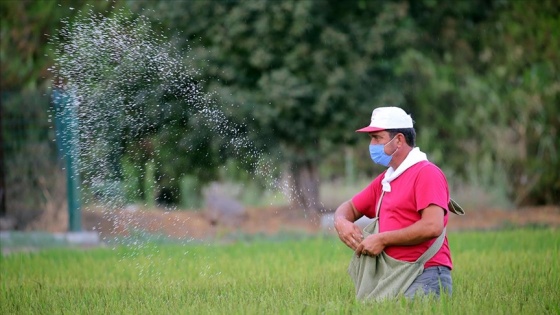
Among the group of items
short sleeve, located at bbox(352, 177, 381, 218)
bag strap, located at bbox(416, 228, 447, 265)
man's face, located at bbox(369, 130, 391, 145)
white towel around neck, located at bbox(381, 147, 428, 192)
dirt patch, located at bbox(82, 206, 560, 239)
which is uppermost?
man's face, located at bbox(369, 130, 391, 145)

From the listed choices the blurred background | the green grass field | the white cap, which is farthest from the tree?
the white cap

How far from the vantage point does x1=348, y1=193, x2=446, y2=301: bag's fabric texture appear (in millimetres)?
6672

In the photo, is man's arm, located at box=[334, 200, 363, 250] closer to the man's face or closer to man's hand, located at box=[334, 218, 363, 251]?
man's hand, located at box=[334, 218, 363, 251]

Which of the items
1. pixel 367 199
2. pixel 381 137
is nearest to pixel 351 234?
pixel 367 199

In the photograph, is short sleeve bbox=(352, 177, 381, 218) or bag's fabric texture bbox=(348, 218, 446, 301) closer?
bag's fabric texture bbox=(348, 218, 446, 301)

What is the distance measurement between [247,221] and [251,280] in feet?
32.7

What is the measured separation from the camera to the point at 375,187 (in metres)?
7.10

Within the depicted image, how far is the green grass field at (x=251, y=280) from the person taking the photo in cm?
673

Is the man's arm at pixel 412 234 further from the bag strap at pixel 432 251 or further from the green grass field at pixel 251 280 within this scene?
the green grass field at pixel 251 280

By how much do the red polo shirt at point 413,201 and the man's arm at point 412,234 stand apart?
0.06 m

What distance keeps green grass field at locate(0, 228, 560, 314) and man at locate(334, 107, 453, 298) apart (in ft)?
0.85

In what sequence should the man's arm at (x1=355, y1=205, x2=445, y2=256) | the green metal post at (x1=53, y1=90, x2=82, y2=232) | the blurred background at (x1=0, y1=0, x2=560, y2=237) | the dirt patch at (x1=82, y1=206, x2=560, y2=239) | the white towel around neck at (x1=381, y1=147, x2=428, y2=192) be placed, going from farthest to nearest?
1. the dirt patch at (x1=82, y1=206, x2=560, y2=239)
2. the blurred background at (x1=0, y1=0, x2=560, y2=237)
3. the green metal post at (x1=53, y1=90, x2=82, y2=232)
4. the white towel around neck at (x1=381, y1=147, x2=428, y2=192)
5. the man's arm at (x1=355, y1=205, x2=445, y2=256)

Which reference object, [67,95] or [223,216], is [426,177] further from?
[223,216]

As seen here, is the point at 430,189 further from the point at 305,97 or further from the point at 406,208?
the point at 305,97
